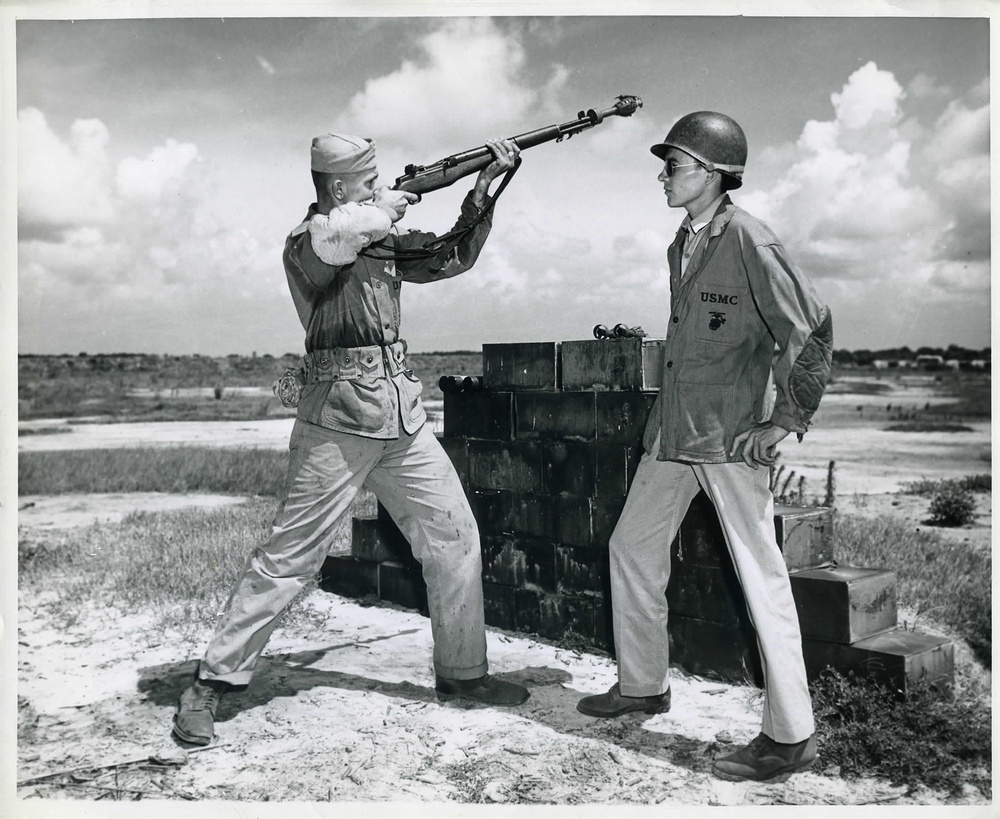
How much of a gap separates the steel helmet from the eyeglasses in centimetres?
4

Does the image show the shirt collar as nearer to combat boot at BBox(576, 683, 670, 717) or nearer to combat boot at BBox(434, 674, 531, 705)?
combat boot at BBox(576, 683, 670, 717)

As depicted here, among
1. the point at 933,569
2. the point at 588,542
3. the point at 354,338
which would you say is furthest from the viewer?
the point at 933,569

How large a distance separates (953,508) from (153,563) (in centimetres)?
601

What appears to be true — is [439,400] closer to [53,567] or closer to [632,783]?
[53,567]

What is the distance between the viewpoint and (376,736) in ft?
13.0

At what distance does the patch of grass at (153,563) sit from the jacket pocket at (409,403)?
4.38 feet

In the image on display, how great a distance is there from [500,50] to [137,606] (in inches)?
147

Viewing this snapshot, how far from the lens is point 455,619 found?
4.26m

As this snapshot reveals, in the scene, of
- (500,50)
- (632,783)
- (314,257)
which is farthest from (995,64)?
(632,783)

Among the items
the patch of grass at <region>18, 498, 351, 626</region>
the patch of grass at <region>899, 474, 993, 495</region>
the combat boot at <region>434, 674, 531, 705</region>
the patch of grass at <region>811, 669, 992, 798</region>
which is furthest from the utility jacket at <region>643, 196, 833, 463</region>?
the patch of grass at <region>899, 474, 993, 495</region>

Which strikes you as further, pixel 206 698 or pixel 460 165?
pixel 460 165

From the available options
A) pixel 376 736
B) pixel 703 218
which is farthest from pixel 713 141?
pixel 376 736

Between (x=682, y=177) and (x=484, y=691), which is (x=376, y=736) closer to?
(x=484, y=691)

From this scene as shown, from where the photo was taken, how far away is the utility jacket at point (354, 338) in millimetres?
4051
